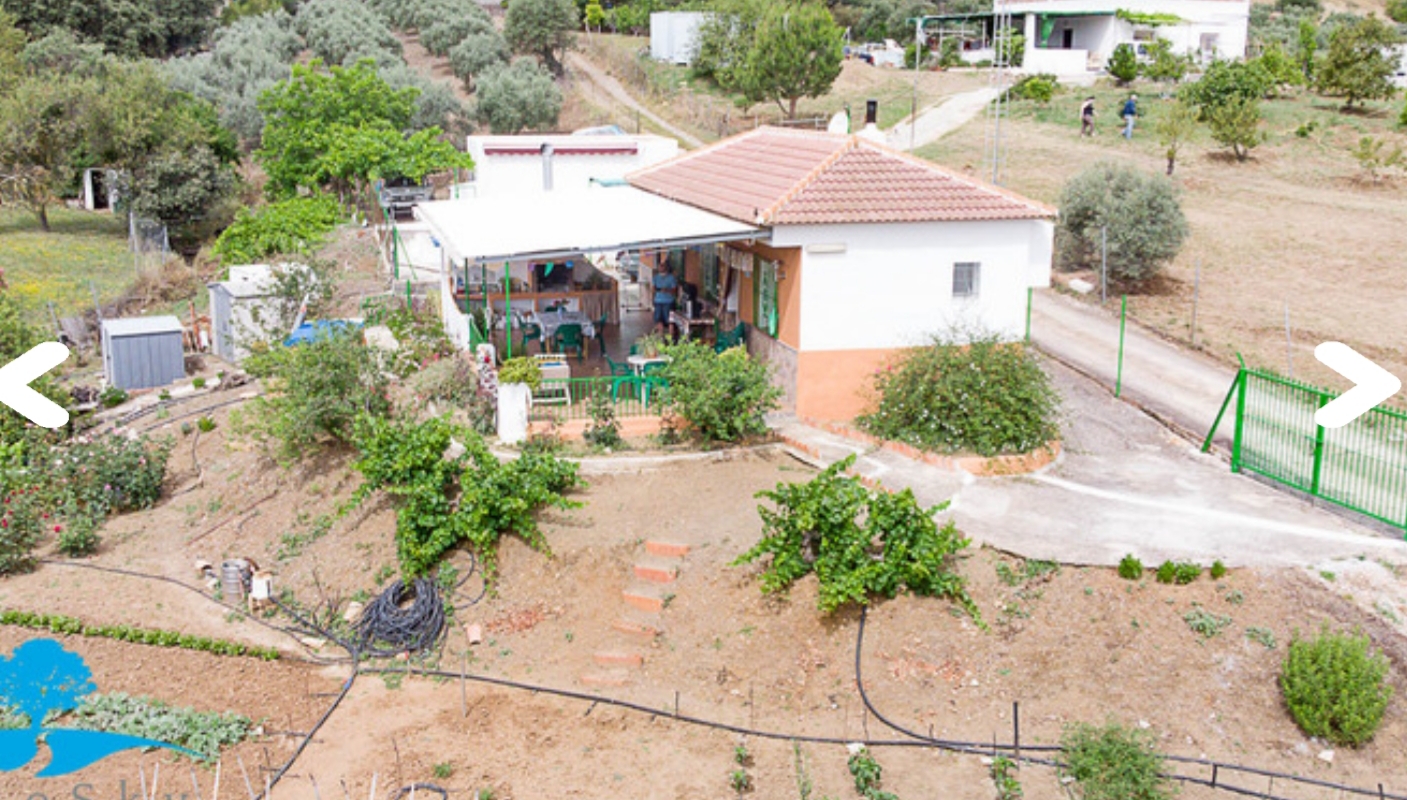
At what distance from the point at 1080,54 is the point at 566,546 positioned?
45.3 meters

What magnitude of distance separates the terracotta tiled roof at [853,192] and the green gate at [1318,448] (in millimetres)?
3955

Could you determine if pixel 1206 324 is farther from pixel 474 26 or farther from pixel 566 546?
pixel 474 26

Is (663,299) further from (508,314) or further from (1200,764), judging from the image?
(1200,764)

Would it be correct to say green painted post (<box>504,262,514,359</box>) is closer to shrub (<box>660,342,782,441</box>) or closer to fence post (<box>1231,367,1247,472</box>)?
shrub (<box>660,342,782,441</box>)

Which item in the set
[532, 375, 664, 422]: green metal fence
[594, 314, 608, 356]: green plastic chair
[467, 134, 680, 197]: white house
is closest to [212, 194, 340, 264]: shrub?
[467, 134, 680, 197]: white house

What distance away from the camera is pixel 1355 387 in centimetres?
1909

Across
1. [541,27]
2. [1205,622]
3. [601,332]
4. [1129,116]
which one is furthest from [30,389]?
[541,27]

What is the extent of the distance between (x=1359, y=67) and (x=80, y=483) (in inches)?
1622

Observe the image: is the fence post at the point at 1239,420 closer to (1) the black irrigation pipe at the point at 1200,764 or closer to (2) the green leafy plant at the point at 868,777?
(1) the black irrigation pipe at the point at 1200,764

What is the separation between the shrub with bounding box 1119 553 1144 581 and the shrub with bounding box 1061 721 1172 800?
2355 mm

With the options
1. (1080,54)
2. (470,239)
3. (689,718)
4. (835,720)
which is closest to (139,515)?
(470,239)

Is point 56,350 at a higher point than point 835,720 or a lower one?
higher

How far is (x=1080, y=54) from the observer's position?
176 feet

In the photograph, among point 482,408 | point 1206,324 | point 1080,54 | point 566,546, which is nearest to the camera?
point 566,546
